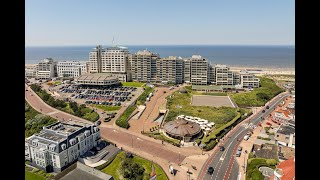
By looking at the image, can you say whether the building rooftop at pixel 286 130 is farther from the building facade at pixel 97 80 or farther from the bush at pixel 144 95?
the building facade at pixel 97 80

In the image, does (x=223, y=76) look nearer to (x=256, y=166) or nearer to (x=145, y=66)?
(x=145, y=66)

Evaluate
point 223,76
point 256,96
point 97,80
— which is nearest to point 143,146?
point 256,96

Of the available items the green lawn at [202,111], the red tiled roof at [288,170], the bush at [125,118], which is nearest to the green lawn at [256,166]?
the red tiled roof at [288,170]

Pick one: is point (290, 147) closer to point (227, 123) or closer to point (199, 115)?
point (227, 123)
